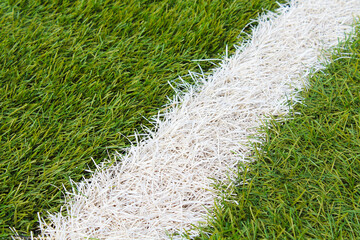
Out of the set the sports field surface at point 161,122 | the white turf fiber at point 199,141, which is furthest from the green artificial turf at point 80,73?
the white turf fiber at point 199,141

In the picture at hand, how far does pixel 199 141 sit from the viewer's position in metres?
1.99

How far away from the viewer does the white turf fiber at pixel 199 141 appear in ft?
5.55

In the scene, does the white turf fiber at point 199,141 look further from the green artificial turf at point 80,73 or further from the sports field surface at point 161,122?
the green artificial turf at point 80,73

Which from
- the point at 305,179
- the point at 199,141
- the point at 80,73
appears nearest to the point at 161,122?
the point at 199,141

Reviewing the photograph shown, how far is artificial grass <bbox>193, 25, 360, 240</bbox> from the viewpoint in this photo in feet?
5.20

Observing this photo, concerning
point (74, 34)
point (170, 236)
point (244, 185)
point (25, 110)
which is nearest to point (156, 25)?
point (74, 34)

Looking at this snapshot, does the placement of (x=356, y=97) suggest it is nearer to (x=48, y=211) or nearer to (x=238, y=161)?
(x=238, y=161)

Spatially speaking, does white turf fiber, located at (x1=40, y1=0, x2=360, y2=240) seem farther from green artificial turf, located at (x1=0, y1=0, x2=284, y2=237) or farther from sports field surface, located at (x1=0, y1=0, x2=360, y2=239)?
green artificial turf, located at (x1=0, y1=0, x2=284, y2=237)

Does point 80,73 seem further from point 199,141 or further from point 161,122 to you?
point 199,141

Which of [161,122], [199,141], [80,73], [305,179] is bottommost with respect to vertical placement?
[305,179]

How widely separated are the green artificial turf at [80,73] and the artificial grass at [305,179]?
0.74 metres

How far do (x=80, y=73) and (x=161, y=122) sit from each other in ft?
2.20

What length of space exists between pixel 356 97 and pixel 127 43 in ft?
5.26

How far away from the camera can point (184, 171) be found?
1870 mm
